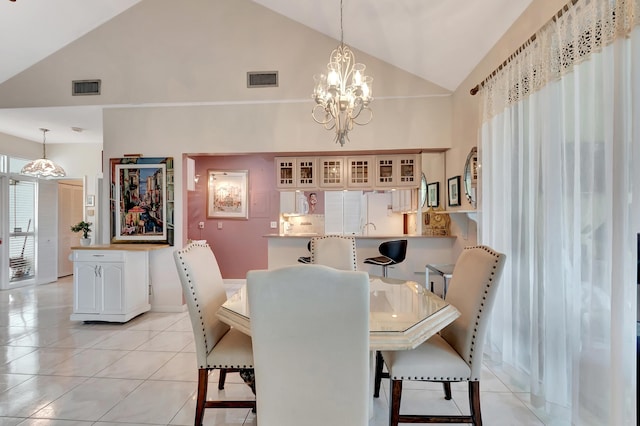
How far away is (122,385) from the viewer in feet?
7.76

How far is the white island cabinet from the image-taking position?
3.70 metres

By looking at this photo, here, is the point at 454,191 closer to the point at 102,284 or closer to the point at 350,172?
the point at 350,172

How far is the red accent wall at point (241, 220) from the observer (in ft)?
18.9

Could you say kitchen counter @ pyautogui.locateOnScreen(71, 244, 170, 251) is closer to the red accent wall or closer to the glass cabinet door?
the red accent wall

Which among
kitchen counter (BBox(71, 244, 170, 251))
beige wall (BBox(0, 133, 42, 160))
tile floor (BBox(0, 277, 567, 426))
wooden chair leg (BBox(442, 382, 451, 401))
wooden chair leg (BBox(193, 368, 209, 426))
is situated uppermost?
beige wall (BBox(0, 133, 42, 160))

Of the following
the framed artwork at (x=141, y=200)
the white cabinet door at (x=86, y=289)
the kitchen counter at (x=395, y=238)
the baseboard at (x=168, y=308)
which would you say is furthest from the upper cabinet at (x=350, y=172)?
the white cabinet door at (x=86, y=289)

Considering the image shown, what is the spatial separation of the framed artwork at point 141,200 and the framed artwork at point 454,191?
3517mm

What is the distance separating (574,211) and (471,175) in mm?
1585

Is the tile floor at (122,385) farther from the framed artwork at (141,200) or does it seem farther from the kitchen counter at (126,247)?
the framed artwork at (141,200)

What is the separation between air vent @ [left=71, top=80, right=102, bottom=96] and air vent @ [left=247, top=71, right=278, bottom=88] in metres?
1.93

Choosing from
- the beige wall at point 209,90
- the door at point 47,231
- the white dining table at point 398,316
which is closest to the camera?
the white dining table at point 398,316

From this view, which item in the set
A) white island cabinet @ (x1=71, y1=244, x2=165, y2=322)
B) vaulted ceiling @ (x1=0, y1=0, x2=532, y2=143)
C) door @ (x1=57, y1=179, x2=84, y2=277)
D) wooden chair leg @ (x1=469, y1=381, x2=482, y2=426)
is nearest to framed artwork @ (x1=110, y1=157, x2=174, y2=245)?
white island cabinet @ (x1=71, y1=244, x2=165, y2=322)

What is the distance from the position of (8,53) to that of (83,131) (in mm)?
1467

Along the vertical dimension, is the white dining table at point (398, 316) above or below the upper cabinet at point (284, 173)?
below
